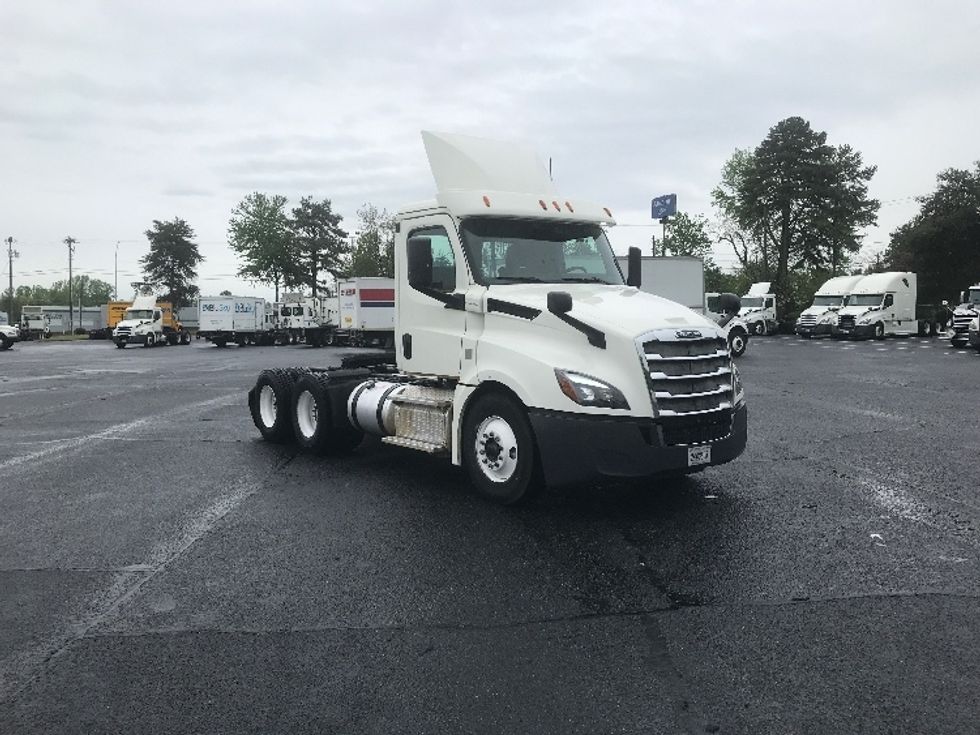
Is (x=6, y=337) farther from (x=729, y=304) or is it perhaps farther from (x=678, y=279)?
(x=729, y=304)

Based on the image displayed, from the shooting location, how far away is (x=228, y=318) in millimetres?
48688

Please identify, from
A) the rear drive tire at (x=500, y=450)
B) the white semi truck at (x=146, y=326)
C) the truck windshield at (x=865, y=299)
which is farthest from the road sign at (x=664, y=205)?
the rear drive tire at (x=500, y=450)

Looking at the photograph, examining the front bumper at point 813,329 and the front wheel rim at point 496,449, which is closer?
the front wheel rim at point 496,449

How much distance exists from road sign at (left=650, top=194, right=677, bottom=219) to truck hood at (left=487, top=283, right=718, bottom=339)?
4660 centimetres

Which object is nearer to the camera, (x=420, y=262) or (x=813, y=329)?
(x=420, y=262)

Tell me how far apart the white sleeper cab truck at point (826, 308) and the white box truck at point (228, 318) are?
32458mm

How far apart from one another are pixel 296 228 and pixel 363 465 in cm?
9512

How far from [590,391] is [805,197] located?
217 ft

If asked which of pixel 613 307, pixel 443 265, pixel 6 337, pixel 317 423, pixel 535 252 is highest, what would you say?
pixel 535 252

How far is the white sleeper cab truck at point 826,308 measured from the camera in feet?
140

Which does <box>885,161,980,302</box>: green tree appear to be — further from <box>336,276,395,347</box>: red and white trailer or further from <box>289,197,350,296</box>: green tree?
<box>289,197,350,296</box>: green tree

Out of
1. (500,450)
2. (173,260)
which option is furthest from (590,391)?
(173,260)

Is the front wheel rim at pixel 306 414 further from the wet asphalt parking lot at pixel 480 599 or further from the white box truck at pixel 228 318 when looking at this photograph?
the white box truck at pixel 228 318

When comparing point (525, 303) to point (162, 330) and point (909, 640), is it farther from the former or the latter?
point (162, 330)
